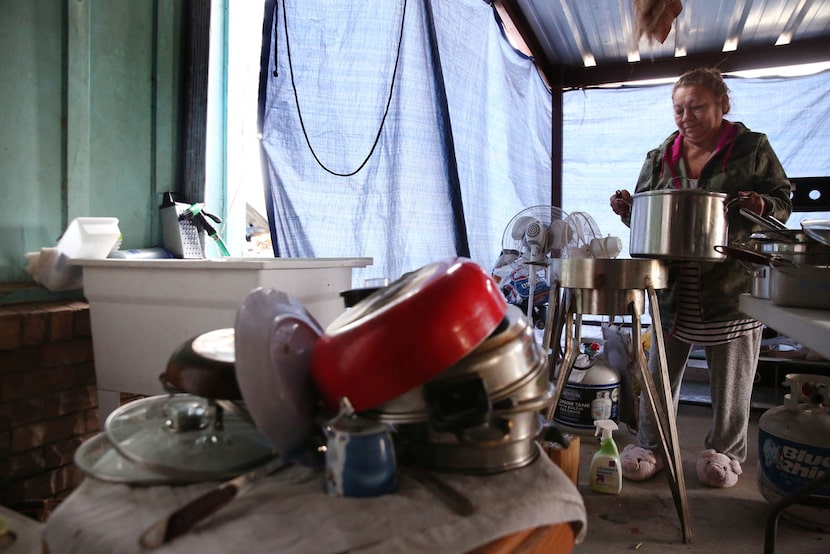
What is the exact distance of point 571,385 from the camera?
12.2 feet

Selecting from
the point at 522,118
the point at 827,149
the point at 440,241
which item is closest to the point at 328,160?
the point at 440,241

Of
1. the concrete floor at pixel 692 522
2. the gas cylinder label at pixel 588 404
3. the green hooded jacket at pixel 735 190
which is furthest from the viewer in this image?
the gas cylinder label at pixel 588 404

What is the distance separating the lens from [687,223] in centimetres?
231

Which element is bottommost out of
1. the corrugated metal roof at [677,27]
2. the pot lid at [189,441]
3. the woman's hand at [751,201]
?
the pot lid at [189,441]

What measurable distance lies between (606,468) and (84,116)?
2.73m

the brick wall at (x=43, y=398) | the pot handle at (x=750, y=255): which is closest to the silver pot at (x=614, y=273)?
the pot handle at (x=750, y=255)

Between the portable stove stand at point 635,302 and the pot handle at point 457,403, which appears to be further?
the portable stove stand at point 635,302

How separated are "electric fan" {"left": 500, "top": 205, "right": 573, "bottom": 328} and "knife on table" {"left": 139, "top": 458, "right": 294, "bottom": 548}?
307cm

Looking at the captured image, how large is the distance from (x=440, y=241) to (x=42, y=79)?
2.17 metres

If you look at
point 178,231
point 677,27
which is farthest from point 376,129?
point 677,27

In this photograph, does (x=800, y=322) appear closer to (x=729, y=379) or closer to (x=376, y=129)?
(x=729, y=379)

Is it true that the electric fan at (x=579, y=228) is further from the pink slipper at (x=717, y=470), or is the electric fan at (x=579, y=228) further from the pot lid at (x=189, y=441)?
the pot lid at (x=189, y=441)

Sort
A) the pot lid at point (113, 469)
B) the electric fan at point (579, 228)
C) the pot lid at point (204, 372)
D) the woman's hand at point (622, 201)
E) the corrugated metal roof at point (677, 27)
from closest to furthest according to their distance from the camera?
the pot lid at point (113, 469) → the pot lid at point (204, 372) → the woman's hand at point (622, 201) → the electric fan at point (579, 228) → the corrugated metal roof at point (677, 27)

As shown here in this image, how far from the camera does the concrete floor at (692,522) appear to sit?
7.55 feet
